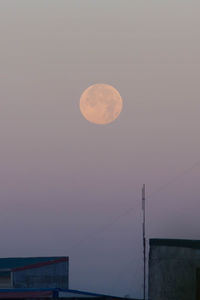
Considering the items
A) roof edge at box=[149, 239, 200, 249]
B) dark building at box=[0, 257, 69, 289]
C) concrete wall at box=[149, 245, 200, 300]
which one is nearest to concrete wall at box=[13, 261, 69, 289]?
dark building at box=[0, 257, 69, 289]

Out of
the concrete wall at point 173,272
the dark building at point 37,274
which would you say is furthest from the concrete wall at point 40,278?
the concrete wall at point 173,272

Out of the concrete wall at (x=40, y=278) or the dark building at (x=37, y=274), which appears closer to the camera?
the concrete wall at (x=40, y=278)

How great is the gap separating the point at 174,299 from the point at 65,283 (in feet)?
129

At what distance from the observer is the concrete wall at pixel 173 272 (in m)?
32.3

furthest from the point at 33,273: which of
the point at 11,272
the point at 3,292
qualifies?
the point at 3,292

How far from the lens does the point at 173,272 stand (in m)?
33.4

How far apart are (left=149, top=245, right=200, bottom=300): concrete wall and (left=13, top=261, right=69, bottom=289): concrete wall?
1354 inches

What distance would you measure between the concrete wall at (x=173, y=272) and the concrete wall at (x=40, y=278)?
34.4 meters

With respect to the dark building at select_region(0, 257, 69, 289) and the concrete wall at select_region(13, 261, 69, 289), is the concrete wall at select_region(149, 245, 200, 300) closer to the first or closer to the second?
the concrete wall at select_region(13, 261, 69, 289)

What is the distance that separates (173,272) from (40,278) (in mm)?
36871

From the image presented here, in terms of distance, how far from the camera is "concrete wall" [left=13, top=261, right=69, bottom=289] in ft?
219

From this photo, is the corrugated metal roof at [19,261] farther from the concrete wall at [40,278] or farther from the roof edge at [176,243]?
the roof edge at [176,243]

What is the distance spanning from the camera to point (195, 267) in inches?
1268

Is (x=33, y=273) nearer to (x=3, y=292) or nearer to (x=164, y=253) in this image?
(x=3, y=292)
